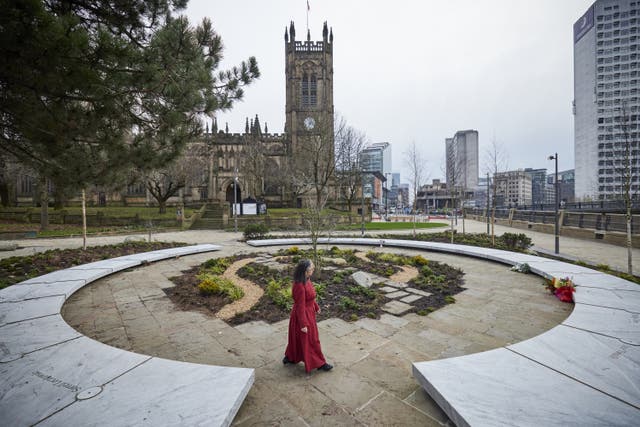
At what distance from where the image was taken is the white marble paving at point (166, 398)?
95.0 inches

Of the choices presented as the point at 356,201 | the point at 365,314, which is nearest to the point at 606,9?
the point at 356,201

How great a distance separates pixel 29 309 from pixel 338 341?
5.67 m

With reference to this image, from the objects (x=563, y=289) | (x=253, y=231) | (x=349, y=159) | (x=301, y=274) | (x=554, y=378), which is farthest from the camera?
(x=349, y=159)

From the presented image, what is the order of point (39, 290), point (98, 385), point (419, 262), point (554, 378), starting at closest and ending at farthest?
1. point (98, 385)
2. point (554, 378)
3. point (39, 290)
4. point (419, 262)

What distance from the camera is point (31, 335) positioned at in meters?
4.14

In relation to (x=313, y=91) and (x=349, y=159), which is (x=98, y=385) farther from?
(x=313, y=91)

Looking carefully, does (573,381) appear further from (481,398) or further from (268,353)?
(268,353)

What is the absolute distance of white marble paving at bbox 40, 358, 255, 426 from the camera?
241cm

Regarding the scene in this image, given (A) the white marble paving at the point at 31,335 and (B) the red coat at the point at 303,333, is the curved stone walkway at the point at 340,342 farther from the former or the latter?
(A) the white marble paving at the point at 31,335

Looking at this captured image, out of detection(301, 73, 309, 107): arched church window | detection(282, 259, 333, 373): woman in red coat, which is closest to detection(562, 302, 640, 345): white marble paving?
detection(282, 259, 333, 373): woman in red coat

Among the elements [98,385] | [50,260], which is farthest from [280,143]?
[98,385]

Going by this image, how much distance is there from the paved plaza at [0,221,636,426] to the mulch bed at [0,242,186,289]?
296cm

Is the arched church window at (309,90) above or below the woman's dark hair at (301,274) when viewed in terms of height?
above

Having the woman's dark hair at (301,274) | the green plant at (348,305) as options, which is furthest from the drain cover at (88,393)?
the green plant at (348,305)
